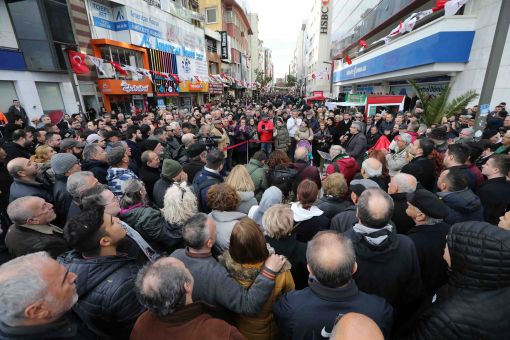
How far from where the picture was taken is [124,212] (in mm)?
2551

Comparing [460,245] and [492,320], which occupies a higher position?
[460,245]

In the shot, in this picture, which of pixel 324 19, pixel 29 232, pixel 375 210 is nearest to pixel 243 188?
pixel 375 210

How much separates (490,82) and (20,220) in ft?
26.9

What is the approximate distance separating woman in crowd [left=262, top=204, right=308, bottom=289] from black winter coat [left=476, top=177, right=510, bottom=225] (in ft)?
8.57

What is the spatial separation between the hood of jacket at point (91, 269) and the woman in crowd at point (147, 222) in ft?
2.37

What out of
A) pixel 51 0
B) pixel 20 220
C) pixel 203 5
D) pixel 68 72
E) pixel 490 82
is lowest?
pixel 20 220

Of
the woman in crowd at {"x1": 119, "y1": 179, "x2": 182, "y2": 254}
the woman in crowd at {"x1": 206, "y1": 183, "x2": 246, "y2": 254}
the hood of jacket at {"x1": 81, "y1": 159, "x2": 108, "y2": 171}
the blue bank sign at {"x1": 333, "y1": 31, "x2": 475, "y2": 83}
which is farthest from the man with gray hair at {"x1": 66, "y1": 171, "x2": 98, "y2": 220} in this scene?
the blue bank sign at {"x1": 333, "y1": 31, "x2": 475, "y2": 83}

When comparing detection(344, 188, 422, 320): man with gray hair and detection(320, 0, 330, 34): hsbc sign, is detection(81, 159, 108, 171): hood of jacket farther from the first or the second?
detection(320, 0, 330, 34): hsbc sign

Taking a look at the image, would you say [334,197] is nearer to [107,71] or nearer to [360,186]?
[360,186]

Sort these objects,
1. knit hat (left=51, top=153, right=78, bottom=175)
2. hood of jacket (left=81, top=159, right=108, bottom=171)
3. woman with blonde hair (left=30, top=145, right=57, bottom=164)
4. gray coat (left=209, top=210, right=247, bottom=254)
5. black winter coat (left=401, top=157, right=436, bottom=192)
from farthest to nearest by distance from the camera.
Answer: woman with blonde hair (left=30, top=145, right=57, bottom=164) < hood of jacket (left=81, top=159, right=108, bottom=171) < black winter coat (left=401, top=157, right=436, bottom=192) < knit hat (left=51, top=153, right=78, bottom=175) < gray coat (left=209, top=210, right=247, bottom=254)

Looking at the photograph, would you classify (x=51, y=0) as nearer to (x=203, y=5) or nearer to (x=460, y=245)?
(x=460, y=245)

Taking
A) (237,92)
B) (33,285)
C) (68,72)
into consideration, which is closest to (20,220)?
(33,285)

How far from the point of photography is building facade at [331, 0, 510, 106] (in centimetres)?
973

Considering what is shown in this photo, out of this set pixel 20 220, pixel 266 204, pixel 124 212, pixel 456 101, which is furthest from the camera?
pixel 456 101
